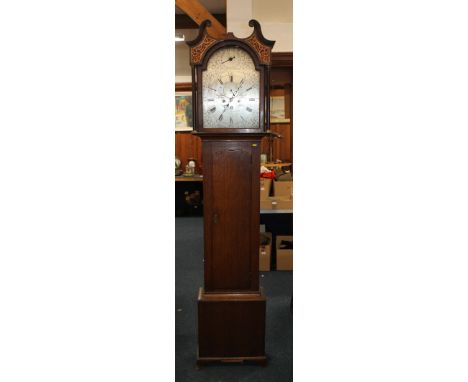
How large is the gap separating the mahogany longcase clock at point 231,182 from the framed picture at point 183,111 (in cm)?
486

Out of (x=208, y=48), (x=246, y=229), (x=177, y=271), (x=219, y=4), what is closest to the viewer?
(x=208, y=48)

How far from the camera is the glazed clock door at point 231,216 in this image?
2.11 meters

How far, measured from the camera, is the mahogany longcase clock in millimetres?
2006

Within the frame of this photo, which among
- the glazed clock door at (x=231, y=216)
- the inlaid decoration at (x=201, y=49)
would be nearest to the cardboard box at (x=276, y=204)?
the glazed clock door at (x=231, y=216)

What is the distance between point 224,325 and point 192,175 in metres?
4.46

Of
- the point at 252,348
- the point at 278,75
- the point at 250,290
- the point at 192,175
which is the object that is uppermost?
the point at 278,75

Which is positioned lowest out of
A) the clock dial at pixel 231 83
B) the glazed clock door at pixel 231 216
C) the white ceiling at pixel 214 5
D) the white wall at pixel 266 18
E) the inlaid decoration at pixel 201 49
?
the glazed clock door at pixel 231 216

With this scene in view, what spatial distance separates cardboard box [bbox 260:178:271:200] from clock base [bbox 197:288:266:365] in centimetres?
173

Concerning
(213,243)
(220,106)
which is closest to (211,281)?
(213,243)

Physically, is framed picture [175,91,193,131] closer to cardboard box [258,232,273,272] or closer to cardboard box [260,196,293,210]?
cardboard box [260,196,293,210]

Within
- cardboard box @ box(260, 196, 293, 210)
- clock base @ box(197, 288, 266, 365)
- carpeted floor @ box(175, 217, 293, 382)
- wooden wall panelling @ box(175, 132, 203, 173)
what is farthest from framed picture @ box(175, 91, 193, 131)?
clock base @ box(197, 288, 266, 365)

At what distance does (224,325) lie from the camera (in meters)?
2.19

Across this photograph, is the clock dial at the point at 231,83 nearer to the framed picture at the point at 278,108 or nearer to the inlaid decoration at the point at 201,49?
the inlaid decoration at the point at 201,49

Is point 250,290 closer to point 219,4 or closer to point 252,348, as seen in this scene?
point 252,348
